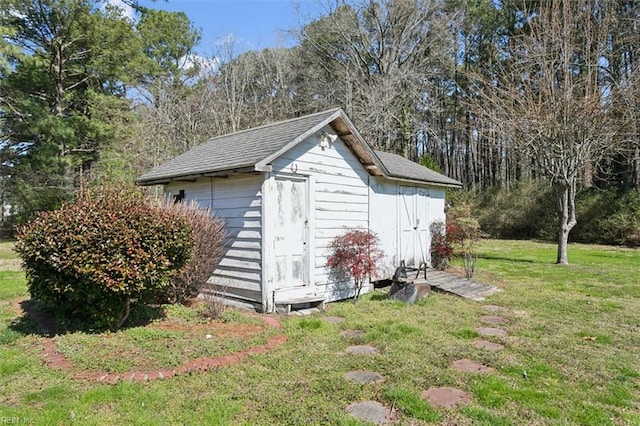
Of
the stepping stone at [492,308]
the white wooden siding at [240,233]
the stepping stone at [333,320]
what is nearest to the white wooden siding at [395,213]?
the stepping stone at [492,308]

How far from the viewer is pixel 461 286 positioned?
9422 millimetres

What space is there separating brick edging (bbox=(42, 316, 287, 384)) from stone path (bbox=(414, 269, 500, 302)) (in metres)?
4.68

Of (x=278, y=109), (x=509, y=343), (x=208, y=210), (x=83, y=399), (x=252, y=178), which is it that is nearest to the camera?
(x=83, y=399)

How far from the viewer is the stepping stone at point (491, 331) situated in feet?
19.9

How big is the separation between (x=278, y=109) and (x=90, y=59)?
31.2 ft

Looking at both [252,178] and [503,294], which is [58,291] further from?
[503,294]

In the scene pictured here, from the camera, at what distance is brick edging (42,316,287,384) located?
14.0ft

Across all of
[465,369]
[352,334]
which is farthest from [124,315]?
[465,369]

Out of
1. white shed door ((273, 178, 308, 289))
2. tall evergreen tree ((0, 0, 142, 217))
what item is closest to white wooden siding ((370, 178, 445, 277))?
white shed door ((273, 178, 308, 289))

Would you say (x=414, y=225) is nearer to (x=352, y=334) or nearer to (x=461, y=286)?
(x=461, y=286)

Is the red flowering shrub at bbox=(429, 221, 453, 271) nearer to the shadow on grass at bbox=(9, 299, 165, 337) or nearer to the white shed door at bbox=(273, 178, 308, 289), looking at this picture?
the white shed door at bbox=(273, 178, 308, 289)

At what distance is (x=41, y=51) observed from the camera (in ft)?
61.0

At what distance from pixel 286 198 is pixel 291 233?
2.20ft

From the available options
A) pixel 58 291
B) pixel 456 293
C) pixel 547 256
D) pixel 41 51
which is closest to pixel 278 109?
pixel 41 51
